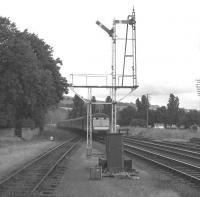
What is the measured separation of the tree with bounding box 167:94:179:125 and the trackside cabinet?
116 m

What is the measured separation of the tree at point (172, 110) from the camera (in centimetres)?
13238

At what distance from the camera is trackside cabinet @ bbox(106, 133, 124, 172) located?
1731 cm

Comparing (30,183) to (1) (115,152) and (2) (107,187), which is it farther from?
(1) (115,152)

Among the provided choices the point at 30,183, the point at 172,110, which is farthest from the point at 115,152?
the point at 172,110

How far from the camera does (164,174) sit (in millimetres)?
17844

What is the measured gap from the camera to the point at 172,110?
5271 inches

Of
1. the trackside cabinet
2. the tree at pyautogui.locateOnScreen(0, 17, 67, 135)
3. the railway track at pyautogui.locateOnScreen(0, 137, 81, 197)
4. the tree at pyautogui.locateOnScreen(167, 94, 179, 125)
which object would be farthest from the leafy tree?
the trackside cabinet

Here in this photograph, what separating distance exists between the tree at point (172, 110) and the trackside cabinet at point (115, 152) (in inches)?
4569

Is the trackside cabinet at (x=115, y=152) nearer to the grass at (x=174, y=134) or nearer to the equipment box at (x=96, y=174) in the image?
the equipment box at (x=96, y=174)

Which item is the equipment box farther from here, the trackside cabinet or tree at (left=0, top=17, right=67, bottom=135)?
tree at (left=0, top=17, right=67, bottom=135)

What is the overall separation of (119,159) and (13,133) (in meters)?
37.8

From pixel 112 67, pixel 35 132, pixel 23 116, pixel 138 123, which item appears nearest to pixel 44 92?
pixel 23 116

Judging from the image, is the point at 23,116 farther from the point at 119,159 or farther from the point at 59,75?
the point at 119,159

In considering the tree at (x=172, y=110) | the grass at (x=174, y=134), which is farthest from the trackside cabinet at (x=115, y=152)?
the tree at (x=172, y=110)
